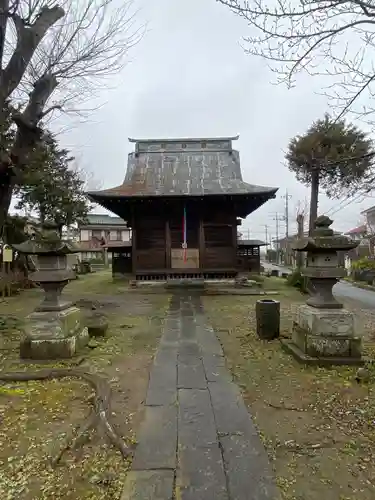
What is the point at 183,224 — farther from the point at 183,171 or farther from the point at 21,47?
the point at 21,47

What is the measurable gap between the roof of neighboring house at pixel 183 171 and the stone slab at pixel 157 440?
1155cm

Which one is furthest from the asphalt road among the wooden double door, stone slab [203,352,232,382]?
stone slab [203,352,232,382]

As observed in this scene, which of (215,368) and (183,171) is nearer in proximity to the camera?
(215,368)

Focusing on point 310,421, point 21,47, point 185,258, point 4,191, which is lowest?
point 310,421

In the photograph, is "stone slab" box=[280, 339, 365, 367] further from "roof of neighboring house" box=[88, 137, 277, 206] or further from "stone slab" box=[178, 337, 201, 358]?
"roof of neighboring house" box=[88, 137, 277, 206]

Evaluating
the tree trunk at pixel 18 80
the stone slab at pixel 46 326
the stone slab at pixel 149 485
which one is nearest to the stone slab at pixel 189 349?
the stone slab at pixel 46 326

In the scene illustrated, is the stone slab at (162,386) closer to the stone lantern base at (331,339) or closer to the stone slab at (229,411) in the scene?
the stone slab at (229,411)

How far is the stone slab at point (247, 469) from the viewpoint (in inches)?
85.0

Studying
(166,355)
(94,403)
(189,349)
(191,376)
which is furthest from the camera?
(189,349)

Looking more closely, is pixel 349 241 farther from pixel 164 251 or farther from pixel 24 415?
pixel 164 251

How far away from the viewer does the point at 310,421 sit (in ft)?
10.5

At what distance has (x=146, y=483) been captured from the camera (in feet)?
7.36

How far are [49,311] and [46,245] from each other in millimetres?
1046

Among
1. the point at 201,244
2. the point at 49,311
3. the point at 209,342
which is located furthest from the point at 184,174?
the point at 49,311
